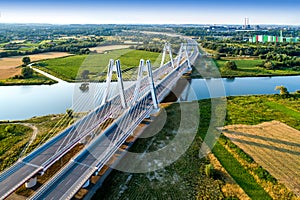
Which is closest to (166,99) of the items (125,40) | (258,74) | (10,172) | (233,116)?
(233,116)

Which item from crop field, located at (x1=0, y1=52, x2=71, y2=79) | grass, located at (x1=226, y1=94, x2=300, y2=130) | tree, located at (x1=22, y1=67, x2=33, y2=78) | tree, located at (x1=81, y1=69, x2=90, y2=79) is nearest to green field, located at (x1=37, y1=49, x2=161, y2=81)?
tree, located at (x1=81, y1=69, x2=90, y2=79)

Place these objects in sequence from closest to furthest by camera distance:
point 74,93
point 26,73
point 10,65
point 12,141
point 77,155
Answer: point 77,155 < point 12,141 < point 74,93 < point 26,73 < point 10,65

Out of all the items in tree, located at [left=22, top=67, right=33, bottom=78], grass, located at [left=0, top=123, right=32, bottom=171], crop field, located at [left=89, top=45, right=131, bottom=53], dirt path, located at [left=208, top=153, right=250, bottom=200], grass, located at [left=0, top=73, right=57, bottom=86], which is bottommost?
dirt path, located at [left=208, top=153, right=250, bottom=200]

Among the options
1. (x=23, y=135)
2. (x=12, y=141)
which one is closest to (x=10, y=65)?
(x=23, y=135)

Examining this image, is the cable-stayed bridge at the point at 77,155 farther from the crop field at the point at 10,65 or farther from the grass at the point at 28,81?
the crop field at the point at 10,65

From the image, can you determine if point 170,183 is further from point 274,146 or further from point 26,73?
point 26,73

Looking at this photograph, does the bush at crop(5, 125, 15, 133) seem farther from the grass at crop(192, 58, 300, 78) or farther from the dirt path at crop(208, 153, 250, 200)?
the grass at crop(192, 58, 300, 78)
